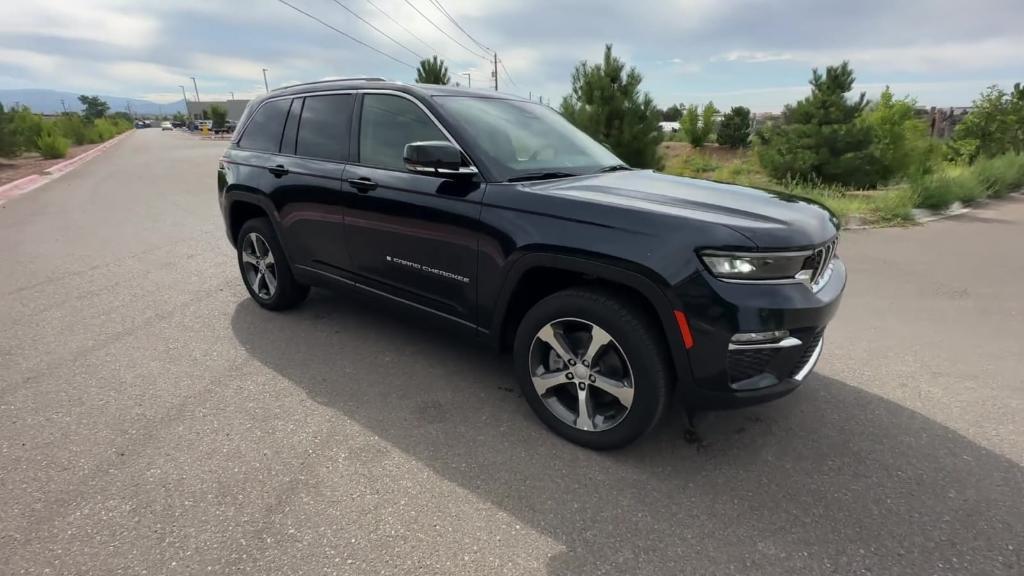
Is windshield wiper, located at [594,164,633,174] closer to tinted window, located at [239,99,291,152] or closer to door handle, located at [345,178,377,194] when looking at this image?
door handle, located at [345,178,377,194]

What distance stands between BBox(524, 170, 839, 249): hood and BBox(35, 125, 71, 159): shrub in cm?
2765

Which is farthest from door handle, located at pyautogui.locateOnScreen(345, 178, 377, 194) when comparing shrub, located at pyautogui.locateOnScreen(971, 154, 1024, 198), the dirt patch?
the dirt patch

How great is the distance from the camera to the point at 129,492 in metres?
2.42

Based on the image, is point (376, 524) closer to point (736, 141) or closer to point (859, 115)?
point (859, 115)

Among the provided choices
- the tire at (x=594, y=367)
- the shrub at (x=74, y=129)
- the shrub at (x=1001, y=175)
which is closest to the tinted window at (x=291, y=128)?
the tire at (x=594, y=367)

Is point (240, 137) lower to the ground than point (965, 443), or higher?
higher

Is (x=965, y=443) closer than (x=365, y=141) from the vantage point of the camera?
Yes

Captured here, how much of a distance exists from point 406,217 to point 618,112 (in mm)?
9524

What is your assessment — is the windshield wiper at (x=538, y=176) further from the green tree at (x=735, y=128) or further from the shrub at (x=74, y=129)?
the shrub at (x=74, y=129)

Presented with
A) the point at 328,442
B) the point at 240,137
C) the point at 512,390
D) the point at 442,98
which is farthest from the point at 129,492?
the point at 240,137

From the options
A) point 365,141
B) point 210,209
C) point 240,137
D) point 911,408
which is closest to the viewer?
point 911,408

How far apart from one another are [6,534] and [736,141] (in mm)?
33478

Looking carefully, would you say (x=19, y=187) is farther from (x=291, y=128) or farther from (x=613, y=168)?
(x=613, y=168)

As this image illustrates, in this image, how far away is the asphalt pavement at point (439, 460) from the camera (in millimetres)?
2121
